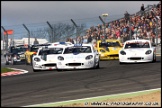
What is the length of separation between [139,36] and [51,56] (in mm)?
12207

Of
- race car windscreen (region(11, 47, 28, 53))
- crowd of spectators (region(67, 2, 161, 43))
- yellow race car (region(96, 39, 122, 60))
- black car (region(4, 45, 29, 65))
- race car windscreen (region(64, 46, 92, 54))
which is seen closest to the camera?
race car windscreen (region(64, 46, 92, 54))

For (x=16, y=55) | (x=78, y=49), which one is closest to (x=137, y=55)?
(x=78, y=49)

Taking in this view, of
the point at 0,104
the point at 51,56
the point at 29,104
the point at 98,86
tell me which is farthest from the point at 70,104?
the point at 51,56

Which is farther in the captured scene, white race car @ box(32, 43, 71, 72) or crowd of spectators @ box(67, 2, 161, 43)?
crowd of spectators @ box(67, 2, 161, 43)

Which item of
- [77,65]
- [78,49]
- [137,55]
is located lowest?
[77,65]

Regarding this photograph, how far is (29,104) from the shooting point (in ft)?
25.9

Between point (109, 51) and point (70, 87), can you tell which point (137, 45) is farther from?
point (70, 87)

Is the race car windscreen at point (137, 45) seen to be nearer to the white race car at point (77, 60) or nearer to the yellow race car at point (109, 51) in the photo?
the yellow race car at point (109, 51)

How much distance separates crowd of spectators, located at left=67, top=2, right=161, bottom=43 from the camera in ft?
86.9

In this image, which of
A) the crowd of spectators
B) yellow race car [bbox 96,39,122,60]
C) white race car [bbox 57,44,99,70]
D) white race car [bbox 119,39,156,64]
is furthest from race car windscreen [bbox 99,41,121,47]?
white race car [bbox 57,44,99,70]

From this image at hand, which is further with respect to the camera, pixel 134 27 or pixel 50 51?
pixel 134 27

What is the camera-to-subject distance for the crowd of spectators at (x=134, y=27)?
26483 millimetres

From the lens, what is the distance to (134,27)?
27156 millimetres

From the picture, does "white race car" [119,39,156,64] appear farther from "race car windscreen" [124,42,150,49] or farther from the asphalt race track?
the asphalt race track
